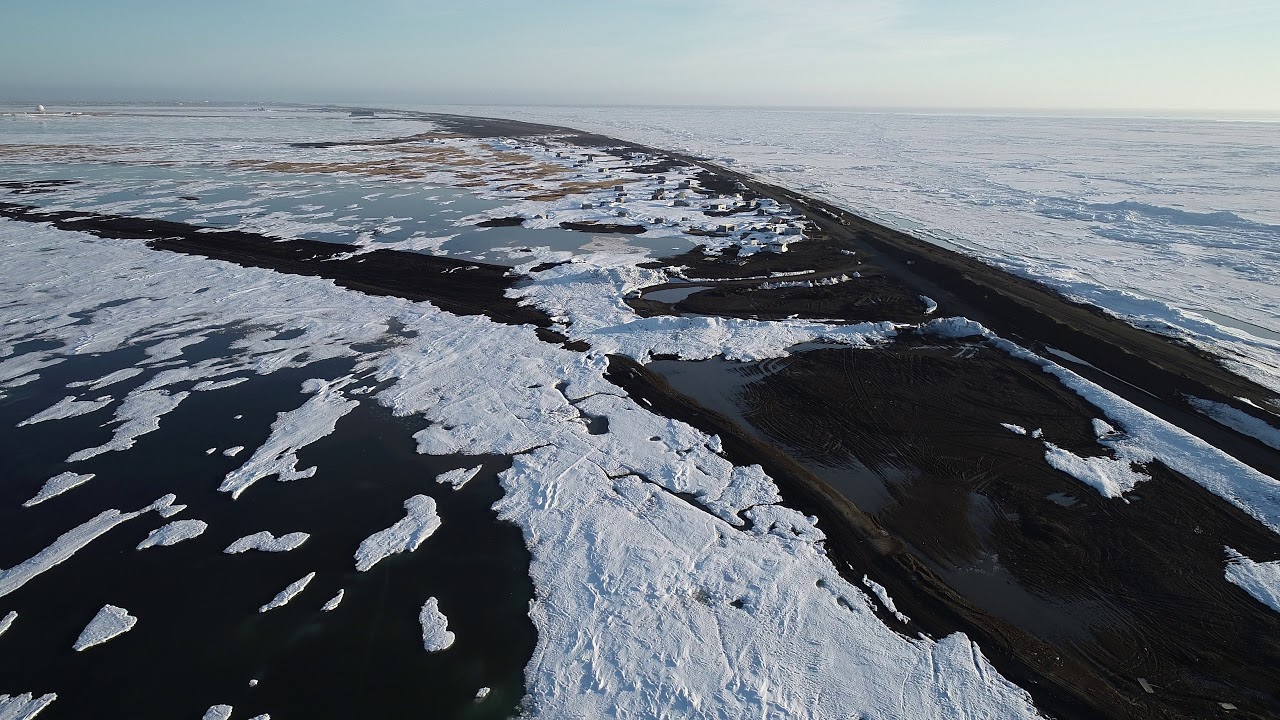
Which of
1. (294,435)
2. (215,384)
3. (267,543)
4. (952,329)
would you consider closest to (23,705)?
(267,543)

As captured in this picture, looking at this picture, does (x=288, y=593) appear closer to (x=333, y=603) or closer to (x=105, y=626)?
(x=333, y=603)

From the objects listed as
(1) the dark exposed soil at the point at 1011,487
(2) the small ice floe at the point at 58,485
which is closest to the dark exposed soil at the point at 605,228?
(1) the dark exposed soil at the point at 1011,487

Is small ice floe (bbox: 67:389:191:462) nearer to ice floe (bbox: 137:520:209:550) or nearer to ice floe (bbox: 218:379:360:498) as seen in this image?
ice floe (bbox: 218:379:360:498)

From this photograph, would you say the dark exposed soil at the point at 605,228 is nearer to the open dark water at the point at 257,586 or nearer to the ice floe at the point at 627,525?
the ice floe at the point at 627,525

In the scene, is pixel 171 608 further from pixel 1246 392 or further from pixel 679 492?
pixel 1246 392

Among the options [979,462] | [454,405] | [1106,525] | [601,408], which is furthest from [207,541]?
[1106,525]
